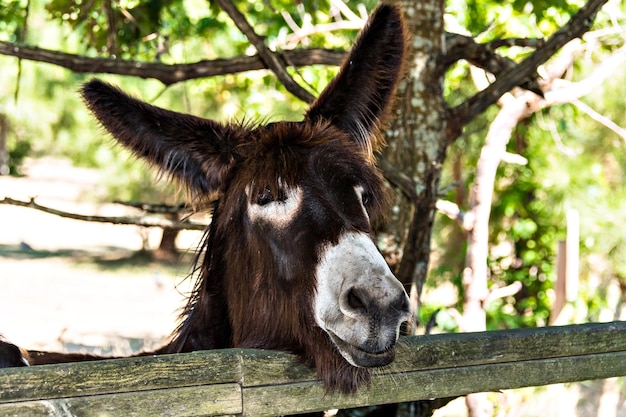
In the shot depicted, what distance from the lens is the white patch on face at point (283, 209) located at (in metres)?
2.60

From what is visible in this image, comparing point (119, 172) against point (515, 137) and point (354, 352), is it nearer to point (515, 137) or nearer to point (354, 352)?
point (515, 137)

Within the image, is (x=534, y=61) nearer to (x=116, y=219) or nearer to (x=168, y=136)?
(x=168, y=136)

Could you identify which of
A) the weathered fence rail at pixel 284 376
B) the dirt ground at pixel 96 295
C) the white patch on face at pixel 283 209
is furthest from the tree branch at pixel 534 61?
the dirt ground at pixel 96 295

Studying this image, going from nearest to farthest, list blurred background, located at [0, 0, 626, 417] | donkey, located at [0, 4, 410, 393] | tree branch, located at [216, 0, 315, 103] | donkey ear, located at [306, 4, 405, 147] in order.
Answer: donkey, located at [0, 4, 410, 393]
donkey ear, located at [306, 4, 405, 147]
tree branch, located at [216, 0, 315, 103]
blurred background, located at [0, 0, 626, 417]

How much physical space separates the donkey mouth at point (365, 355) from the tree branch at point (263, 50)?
195 centimetres

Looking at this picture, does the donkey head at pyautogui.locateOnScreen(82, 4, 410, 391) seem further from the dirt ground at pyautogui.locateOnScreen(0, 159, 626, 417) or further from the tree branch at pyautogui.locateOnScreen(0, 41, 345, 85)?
the dirt ground at pyautogui.locateOnScreen(0, 159, 626, 417)

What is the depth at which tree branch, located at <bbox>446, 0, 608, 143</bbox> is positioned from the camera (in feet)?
13.3

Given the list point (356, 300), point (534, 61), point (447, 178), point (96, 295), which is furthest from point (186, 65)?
point (96, 295)

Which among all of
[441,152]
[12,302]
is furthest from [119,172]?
[441,152]

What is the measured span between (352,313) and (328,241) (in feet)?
0.95

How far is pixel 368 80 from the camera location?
3.18 metres

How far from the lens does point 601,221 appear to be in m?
9.42

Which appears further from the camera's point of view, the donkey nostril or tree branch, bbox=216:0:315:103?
tree branch, bbox=216:0:315:103

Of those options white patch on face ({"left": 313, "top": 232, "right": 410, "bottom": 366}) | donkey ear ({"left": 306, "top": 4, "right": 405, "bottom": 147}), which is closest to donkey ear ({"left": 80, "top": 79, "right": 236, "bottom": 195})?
donkey ear ({"left": 306, "top": 4, "right": 405, "bottom": 147})
